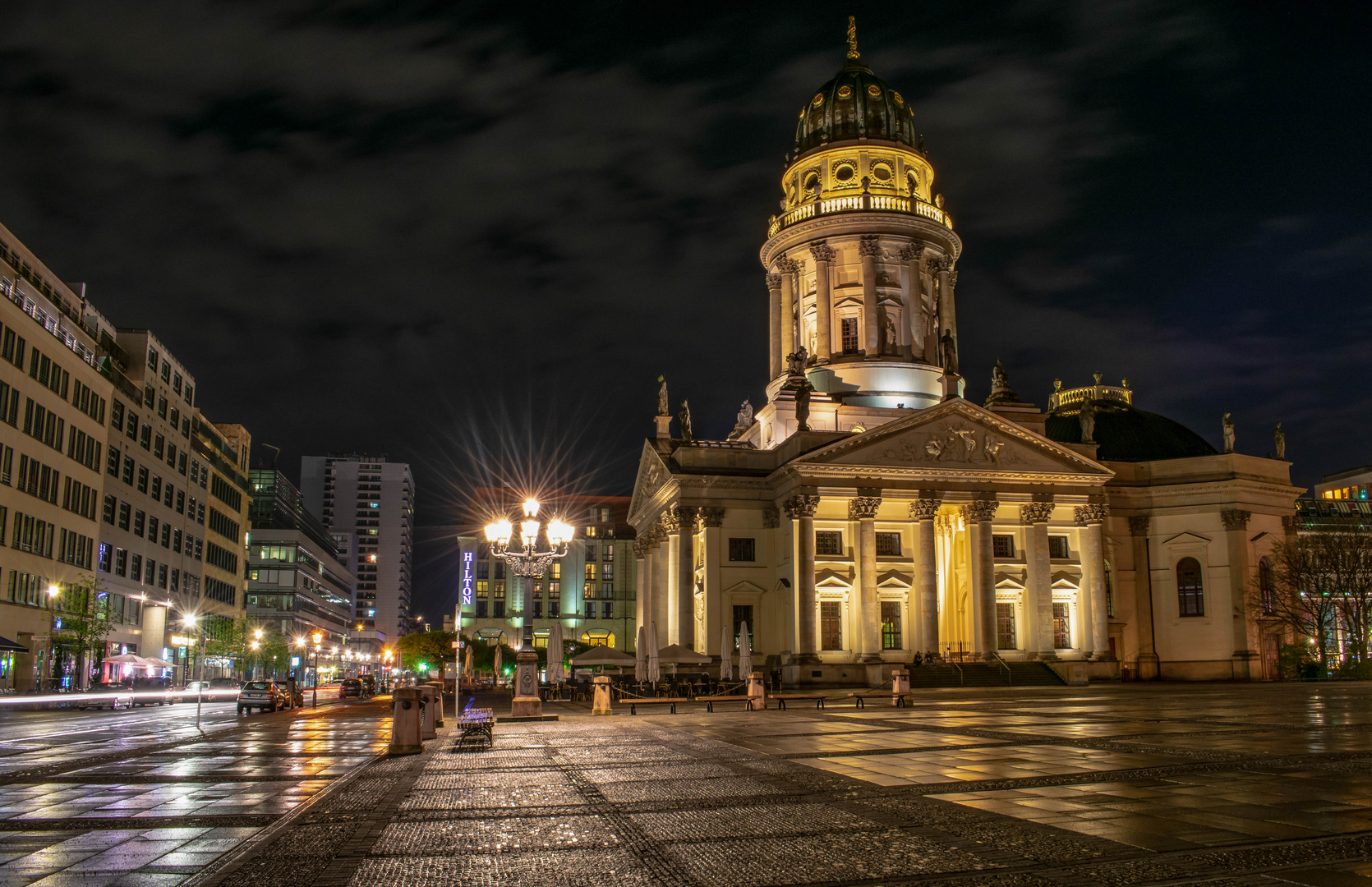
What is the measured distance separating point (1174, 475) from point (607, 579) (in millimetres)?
105260

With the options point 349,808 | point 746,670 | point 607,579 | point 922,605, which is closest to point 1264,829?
point 349,808

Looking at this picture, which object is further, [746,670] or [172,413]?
[172,413]

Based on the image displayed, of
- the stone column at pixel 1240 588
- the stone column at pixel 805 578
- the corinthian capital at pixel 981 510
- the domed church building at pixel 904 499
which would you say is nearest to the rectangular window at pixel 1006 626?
the domed church building at pixel 904 499

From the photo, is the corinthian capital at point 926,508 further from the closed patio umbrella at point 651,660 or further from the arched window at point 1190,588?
the arched window at point 1190,588

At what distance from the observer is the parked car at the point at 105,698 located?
50.2 metres

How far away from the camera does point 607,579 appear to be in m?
166

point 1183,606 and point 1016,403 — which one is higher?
point 1016,403

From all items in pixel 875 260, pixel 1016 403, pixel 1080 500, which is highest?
pixel 875 260

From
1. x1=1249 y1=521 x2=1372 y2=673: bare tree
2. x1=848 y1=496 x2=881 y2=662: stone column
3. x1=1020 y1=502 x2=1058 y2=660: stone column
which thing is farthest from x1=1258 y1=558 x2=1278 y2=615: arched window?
x1=848 y1=496 x2=881 y2=662: stone column

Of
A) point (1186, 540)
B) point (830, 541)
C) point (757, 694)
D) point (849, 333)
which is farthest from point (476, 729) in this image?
point (1186, 540)

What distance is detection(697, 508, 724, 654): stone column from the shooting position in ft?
213

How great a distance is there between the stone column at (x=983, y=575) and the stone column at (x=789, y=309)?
813 inches

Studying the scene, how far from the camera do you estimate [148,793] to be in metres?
15.2

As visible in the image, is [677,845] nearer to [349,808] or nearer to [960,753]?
[349,808]
